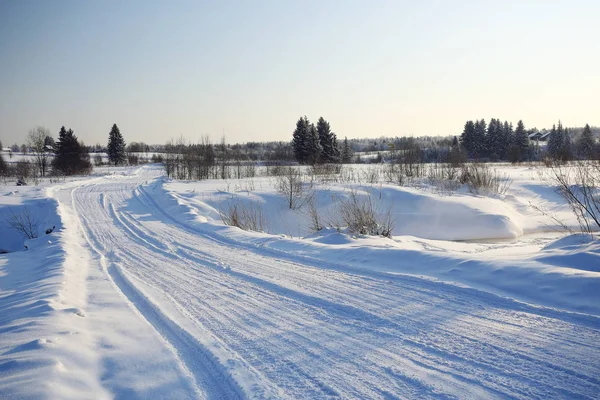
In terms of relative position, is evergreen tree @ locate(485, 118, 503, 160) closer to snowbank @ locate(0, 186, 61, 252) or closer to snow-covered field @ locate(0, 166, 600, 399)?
snow-covered field @ locate(0, 166, 600, 399)

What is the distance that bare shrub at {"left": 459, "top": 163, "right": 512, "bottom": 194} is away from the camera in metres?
19.6

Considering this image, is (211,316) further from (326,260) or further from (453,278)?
(453,278)

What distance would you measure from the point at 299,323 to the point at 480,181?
1913cm

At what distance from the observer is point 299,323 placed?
3820 millimetres

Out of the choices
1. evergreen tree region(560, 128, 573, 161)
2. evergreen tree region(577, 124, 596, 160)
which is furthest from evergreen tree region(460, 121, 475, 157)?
evergreen tree region(577, 124, 596, 160)

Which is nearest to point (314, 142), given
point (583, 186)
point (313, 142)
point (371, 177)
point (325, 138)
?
point (313, 142)

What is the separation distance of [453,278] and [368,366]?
2.51 metres

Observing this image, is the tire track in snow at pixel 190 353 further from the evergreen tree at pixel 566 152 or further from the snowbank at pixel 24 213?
the evergreen tree at pixel 566 152

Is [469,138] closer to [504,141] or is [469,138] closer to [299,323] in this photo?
[504,141]

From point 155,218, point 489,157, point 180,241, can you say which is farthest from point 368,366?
point 489,157

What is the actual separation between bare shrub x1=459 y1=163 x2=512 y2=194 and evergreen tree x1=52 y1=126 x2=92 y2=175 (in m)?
41.2

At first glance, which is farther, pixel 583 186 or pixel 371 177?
pixel 371 177

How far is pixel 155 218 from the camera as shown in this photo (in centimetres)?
1248

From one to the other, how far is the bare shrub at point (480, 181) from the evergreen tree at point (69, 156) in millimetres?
41152
